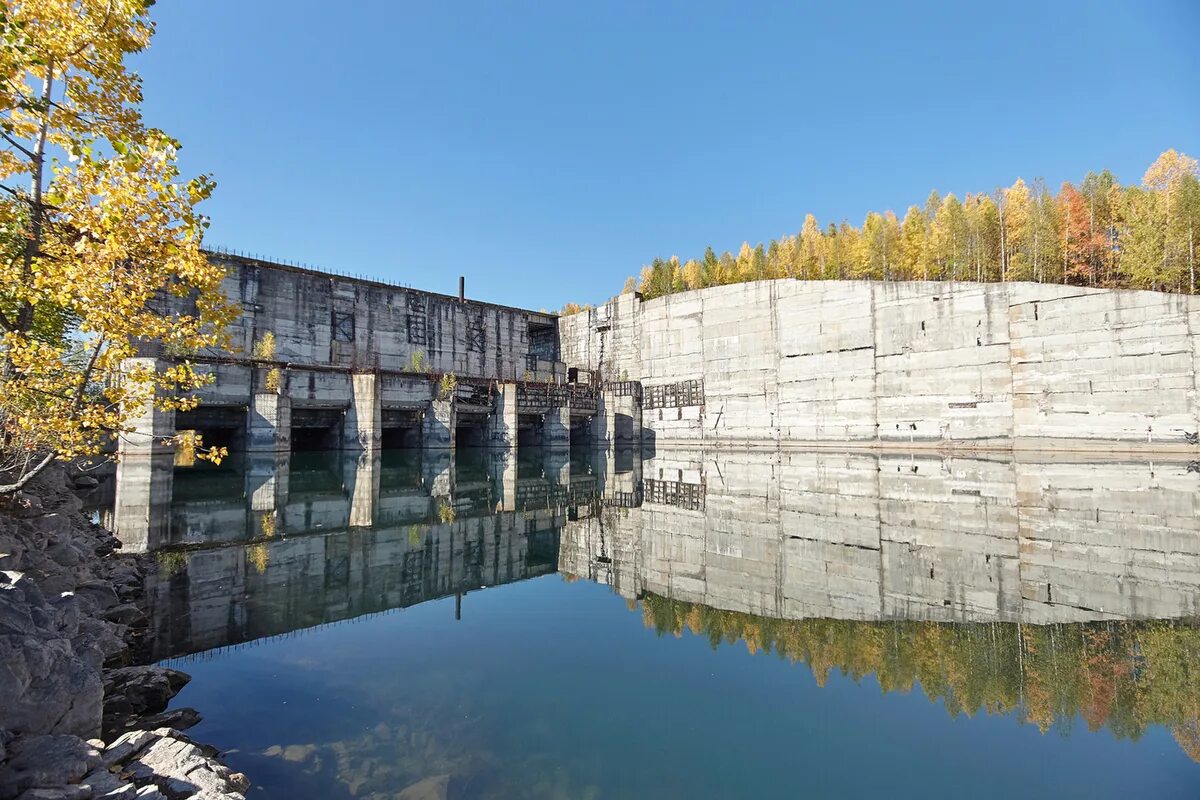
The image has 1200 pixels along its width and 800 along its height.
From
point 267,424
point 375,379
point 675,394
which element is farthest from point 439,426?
point 675,394

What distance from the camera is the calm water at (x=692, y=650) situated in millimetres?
3980

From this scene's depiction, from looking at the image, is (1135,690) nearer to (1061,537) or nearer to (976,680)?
(976,680)

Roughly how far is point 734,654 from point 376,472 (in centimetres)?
2200

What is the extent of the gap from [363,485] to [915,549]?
17097 mm

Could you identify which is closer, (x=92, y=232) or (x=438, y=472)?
(x=92, y=232)

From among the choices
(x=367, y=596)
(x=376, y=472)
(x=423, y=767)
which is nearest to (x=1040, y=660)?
(x=423, y=767)

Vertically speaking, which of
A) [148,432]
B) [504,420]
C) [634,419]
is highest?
[634,419]

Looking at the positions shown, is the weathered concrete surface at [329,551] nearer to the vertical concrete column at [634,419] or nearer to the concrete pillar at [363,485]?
the concrete pillar at [363,485]

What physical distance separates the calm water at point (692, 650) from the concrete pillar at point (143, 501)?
0.75ft

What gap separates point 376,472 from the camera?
2503 centimetres

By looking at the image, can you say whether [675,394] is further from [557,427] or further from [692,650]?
[692,650]

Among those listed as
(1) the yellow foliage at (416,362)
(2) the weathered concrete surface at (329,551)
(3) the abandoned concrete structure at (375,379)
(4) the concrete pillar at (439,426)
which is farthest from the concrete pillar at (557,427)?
(2) the weathered concrete surface at (329,551)

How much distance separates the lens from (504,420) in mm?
39062

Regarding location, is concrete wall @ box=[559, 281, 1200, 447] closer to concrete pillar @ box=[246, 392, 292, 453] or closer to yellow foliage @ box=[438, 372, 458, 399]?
yellow foliage @ box=[438, 372, 458, 399]
